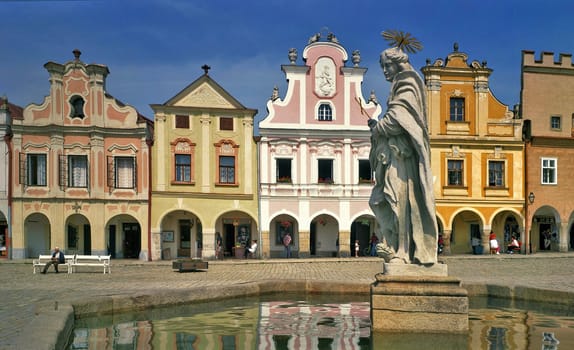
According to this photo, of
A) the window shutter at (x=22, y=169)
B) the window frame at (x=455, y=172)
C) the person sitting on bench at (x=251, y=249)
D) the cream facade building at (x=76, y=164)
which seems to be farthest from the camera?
the window frame at (x=455, y=172)

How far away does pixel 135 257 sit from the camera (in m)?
32.5

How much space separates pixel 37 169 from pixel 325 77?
18.1 meters

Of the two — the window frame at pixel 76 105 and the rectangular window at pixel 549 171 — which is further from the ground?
the window frame at pixel 76 105

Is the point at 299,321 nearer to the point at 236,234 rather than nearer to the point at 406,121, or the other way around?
the point at 406,121

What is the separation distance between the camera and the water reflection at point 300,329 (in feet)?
19.5

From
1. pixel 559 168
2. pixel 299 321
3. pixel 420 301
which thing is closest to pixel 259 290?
pixel 299 321

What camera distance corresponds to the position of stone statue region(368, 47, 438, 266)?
6766mm

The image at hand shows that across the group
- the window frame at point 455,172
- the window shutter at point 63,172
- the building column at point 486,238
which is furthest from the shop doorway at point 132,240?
the building column at point 486,238

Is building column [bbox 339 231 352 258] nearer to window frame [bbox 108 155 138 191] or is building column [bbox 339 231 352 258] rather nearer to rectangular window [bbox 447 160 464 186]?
rectangular window [bbox 447 160 464 186]

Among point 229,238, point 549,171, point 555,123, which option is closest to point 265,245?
point 229,238

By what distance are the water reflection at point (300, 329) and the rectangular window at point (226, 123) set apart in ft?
78.5

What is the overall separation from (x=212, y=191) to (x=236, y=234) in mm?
3470

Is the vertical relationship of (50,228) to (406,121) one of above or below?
below

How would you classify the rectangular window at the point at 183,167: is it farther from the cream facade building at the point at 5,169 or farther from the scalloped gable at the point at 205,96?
the cream facade building at the point at 5,169
